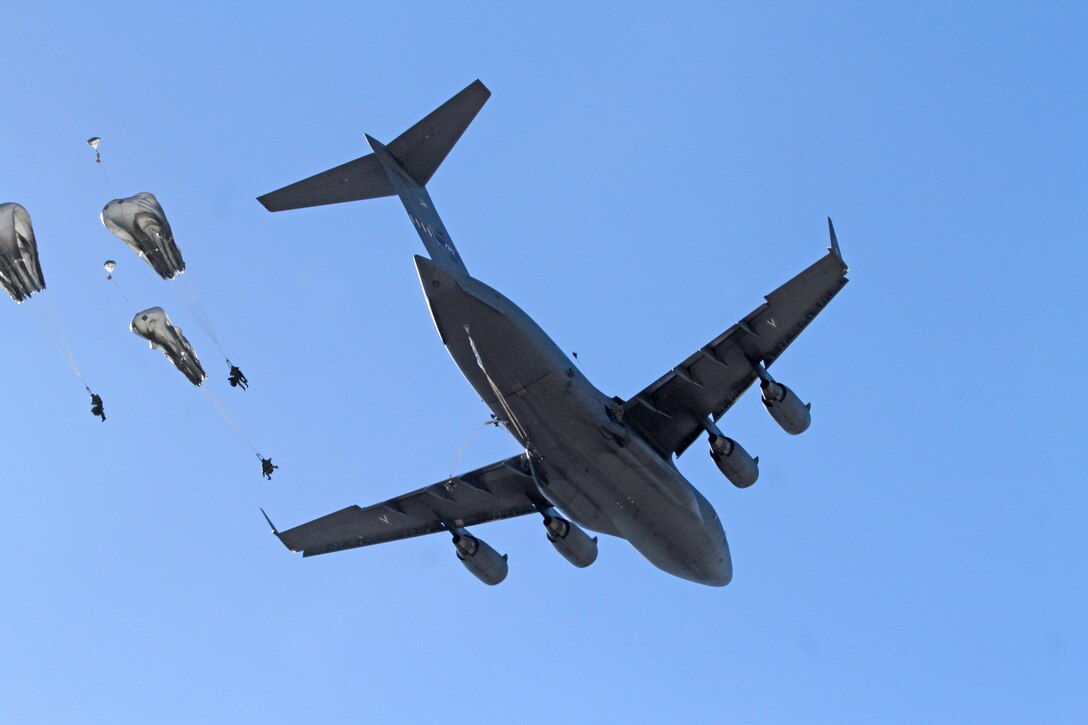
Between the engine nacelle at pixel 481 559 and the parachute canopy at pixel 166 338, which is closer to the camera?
the parachute canopy at pixel 166 338

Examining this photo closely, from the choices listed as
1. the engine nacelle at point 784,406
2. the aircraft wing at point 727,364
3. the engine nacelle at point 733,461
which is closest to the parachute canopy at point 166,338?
the aircraft wing at point 727,364

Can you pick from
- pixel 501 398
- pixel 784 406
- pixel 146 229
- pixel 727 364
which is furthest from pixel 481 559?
pixel 146 229

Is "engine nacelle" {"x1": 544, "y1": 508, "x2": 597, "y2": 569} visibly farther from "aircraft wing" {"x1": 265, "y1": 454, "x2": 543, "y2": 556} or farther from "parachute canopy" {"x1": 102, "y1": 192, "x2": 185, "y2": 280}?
"parachute canopy" {"x1": 102, "y1": 192, "x2": 185, "y2": 280}

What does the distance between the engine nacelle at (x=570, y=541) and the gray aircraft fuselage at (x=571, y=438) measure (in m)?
0.36

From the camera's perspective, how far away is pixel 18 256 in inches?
796

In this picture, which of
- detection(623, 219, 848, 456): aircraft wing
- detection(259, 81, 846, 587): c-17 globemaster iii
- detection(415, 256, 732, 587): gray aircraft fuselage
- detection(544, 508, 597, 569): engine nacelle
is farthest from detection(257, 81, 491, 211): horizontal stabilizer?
detection(544, 508, 597, 569): engine nacelle

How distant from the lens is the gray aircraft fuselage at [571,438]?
18188 mm

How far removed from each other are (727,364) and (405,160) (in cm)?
678

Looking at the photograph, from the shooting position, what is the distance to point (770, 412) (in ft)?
70.7

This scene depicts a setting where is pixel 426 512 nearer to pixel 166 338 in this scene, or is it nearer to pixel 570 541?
pixel 570 541

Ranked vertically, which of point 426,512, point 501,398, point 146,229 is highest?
point 146,229

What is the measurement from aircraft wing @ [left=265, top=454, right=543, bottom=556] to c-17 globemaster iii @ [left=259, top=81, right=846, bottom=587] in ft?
0.22

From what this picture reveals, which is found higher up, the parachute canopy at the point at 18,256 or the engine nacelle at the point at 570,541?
the parachute canopy at the point at 18,256

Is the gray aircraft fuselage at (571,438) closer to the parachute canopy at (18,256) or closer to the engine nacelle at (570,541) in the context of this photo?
the engine nacelle at (570,541)
